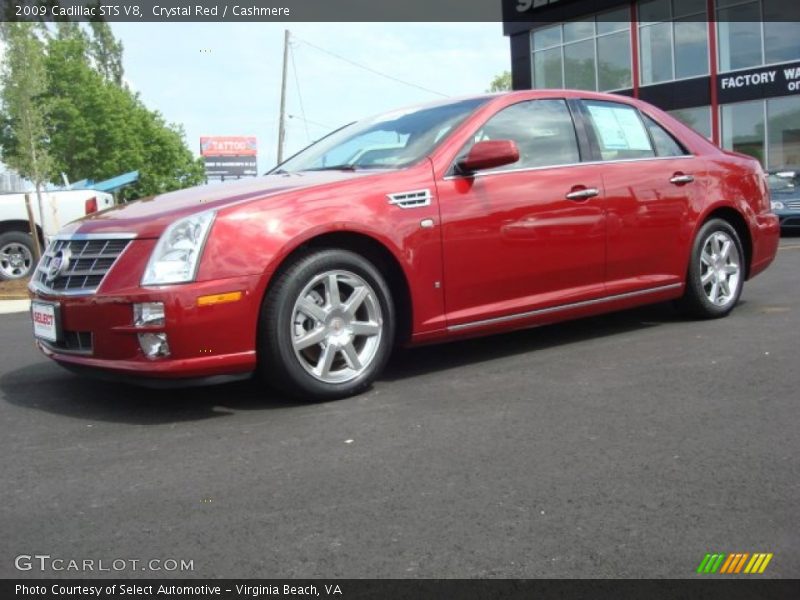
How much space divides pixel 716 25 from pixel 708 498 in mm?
25254

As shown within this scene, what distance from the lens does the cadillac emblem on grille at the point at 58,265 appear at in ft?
12.9

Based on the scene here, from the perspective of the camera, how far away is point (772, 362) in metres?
4.43

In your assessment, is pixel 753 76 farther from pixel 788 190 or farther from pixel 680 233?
pixel 680 233

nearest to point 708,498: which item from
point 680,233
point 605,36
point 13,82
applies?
point 680,233

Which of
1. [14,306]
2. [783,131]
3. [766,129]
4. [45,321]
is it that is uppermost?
[766,129]

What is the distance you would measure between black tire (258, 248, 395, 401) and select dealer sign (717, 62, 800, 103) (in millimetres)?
22274

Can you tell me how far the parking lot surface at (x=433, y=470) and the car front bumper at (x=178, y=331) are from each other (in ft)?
0.85

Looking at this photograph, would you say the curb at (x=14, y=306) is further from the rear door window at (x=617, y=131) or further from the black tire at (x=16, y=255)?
the rear door window at (x=617, y=131)

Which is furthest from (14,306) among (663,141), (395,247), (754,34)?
(754,34)

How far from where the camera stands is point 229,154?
95.6 metres

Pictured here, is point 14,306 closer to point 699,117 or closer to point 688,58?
point 699,117

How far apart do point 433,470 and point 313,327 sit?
120cm
